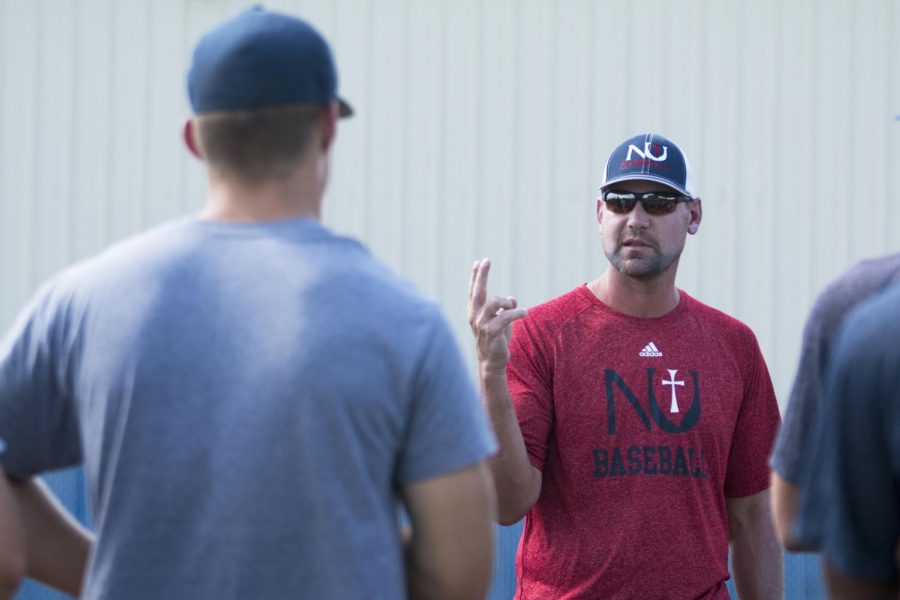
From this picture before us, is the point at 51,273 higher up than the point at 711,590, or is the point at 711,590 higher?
the point at 51,273

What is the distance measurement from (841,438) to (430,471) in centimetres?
60

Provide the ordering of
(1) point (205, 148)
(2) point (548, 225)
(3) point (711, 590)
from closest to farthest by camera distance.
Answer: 1. (1) point (205, 148)
2. (3) point (711, 590)
3. (2) point (548, 225)

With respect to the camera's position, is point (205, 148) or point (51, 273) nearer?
point (205, 148)

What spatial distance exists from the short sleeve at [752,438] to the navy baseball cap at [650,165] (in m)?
0.60

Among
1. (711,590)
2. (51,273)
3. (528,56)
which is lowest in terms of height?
(711,590)

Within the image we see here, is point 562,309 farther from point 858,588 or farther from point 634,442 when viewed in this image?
point 858,588

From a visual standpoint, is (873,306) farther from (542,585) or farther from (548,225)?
(548,225)

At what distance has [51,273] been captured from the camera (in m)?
6.36

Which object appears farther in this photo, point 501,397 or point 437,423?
point 501,397

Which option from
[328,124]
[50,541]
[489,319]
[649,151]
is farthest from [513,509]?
[328,124]

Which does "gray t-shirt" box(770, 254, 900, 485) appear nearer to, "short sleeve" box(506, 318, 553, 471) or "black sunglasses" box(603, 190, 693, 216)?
"short sleeve" box(506, 318, 553, 471)

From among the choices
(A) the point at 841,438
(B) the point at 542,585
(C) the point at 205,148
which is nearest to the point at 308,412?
(C) the point at 205,148

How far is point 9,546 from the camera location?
1887mm

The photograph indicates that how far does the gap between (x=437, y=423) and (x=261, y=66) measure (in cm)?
63
